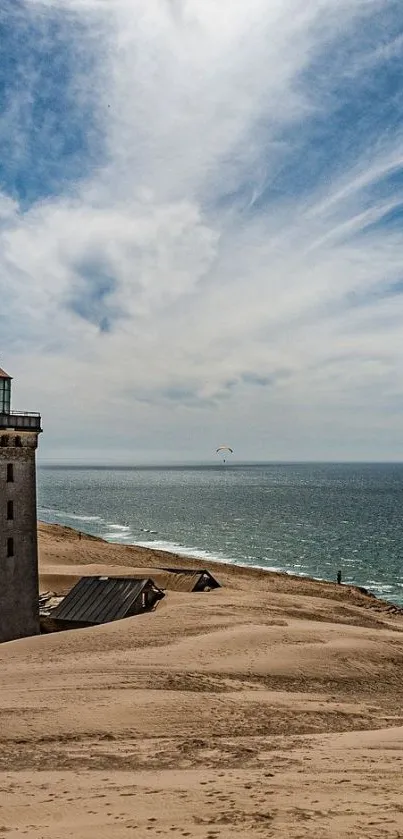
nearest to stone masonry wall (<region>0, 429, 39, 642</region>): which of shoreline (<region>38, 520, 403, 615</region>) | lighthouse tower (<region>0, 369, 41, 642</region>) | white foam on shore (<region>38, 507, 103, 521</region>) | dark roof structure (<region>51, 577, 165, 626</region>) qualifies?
lighthouse tower (<region>0, 369, 41, 642</region>)

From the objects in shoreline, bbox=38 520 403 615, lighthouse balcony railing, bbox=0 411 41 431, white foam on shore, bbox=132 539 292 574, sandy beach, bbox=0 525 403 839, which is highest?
lighthouse balcony railing, bbox=0 411 41 431

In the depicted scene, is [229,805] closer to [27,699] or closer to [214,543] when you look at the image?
[27,699]

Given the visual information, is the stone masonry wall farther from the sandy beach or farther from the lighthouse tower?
the sandy beach

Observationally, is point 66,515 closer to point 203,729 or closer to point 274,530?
point 274,530

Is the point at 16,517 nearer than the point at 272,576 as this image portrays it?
Yes

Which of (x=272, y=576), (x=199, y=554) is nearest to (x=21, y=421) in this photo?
(x=272, y=576)

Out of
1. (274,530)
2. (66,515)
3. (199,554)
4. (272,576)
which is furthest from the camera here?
(66,515)

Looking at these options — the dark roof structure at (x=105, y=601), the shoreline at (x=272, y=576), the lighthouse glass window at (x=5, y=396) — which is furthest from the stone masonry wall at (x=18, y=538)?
the shoreline at (x=272, y=576)
